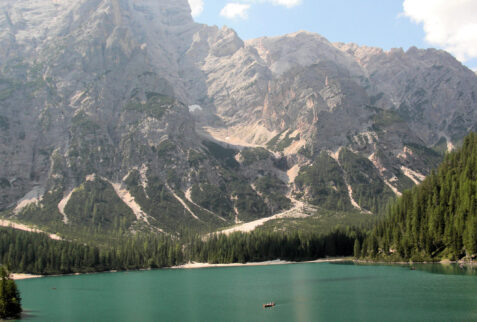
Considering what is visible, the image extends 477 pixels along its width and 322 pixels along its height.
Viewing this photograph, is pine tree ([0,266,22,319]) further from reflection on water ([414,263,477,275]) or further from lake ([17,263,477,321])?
reflection on water ([414,263,477,275])

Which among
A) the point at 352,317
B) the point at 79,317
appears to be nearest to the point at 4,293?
the point at 79,317

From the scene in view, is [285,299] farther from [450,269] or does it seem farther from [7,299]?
[7,299]

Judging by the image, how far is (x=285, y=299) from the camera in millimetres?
129500

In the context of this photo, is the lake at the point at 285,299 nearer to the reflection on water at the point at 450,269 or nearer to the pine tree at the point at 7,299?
the reflection on water at the point at 450,269

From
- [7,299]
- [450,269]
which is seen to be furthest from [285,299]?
[7,299]

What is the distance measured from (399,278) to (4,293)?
354ft

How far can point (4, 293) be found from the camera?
113 m

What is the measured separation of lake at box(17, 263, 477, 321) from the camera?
4075 inches

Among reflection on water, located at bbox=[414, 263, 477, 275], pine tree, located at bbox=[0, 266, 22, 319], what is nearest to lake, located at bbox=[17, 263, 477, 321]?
reflection on water, located at bbox=[414, 263, 477, 275]

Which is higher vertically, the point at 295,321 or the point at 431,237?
the point at 431,237

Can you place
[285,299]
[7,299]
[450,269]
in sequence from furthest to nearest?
[450,269] → [285,299] → [7,299]

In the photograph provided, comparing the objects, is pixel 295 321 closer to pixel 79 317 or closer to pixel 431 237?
pixel 79 317

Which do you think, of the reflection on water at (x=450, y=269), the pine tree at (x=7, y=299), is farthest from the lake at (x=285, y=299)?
the pine tree at (x=7, y=299)

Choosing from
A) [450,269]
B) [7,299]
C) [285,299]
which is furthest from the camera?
[450,269]
